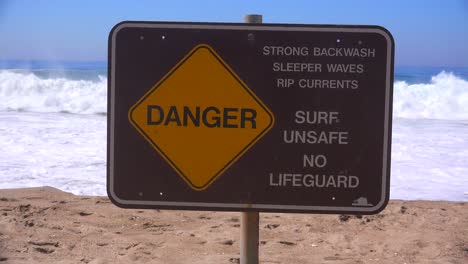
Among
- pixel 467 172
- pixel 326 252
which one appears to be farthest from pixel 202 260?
pixel 467 172

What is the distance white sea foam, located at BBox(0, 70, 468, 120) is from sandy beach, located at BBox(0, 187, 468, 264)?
16222 mm

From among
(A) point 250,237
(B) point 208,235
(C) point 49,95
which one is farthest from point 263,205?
(C) point 49,95

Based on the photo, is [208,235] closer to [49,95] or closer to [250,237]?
[250,237]

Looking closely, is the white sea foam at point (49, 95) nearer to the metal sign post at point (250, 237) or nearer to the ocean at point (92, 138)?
the ocean at point (92, 138)

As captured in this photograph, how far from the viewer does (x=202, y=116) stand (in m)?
2.36

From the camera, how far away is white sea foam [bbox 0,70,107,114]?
2370 centimetres

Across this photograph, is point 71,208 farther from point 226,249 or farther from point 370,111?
point 370,111

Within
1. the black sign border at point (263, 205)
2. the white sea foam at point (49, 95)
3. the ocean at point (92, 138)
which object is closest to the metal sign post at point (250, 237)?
the black sign border at point (263, 205)

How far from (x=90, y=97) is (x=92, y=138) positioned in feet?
40.4

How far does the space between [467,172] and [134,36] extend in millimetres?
8896

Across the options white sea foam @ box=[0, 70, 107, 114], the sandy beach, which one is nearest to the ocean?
white sea foam @ box=[0, 70, 107, 114]

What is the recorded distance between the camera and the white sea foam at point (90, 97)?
23094mm

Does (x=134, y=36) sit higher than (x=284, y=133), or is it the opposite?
(x=134, y=36)

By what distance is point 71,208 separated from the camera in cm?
666
